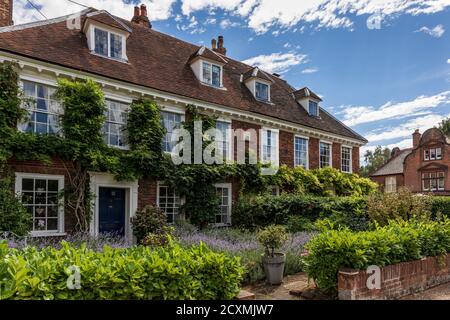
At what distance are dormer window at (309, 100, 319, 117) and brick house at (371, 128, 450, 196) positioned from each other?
25106 mm

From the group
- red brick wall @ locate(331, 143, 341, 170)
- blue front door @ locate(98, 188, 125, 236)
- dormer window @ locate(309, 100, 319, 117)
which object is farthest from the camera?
dormer window @ locate(309, 100, 319, 117)

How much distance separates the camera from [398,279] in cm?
662

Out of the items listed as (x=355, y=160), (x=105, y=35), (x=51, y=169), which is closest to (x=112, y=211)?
(x=51, y=169)

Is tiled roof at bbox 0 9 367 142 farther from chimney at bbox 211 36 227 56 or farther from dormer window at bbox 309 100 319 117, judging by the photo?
chimney at bbox 211 36 227 56

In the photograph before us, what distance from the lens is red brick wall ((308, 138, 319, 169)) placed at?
20.5 m

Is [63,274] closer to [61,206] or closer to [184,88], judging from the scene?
[61,206]

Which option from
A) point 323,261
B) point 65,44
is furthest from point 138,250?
point 65,44

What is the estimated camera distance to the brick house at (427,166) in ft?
137

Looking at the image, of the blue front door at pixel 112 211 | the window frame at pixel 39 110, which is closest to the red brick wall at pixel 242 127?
the blue front door at pixel 112 211

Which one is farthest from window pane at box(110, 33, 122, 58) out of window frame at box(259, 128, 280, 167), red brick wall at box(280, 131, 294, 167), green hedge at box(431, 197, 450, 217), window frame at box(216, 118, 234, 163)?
green hedge at box(431, 197, 450, 217)

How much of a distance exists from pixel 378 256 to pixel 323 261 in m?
1.01

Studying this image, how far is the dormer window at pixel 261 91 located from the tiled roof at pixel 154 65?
0.49 metres

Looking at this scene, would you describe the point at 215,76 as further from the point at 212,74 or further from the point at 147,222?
the point at 147,222

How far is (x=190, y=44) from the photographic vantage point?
19969mm
